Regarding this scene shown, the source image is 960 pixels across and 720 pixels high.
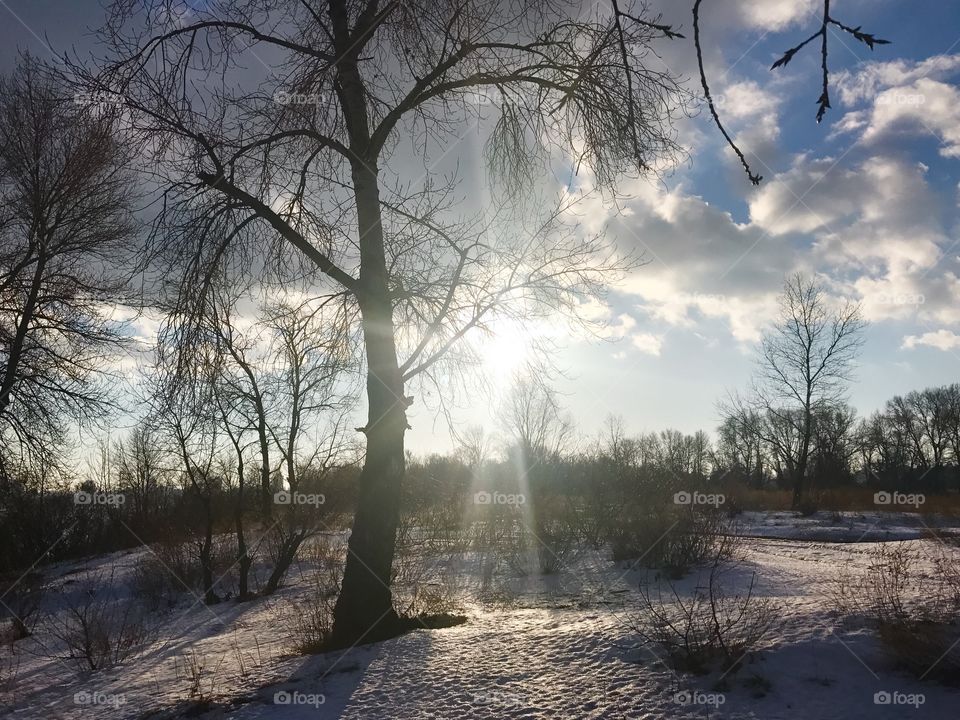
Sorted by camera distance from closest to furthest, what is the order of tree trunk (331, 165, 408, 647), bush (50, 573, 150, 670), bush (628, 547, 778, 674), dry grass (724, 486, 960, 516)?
1. bush (628, 547, 778, 674)
2. tree trunk (331, 165, 408, 647)
3. bush (50, 573, 150, 670)
4. dry grass (724, 486, 960, 516)

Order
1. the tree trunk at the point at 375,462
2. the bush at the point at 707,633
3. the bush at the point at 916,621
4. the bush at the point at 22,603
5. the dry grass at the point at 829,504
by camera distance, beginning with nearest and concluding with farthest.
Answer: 1. the bush at the point at 916,621
2. the bush at the point at 707,633
3. the tree trunk at the point at 375,462
4. the bush at the point at 22,603
5. the dry grass at the point at 829,504

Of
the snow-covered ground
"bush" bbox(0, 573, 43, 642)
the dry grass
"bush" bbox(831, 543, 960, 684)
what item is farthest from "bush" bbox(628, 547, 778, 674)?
the dry grass

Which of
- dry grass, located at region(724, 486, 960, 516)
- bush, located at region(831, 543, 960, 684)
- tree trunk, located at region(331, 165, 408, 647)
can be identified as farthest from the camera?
dry grass, located at region(724, 486, 960, 516)

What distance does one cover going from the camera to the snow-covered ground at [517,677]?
3.84 metres

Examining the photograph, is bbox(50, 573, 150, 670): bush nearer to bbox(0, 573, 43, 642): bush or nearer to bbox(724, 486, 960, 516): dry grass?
bbox(0, 573, 43, 642): bush

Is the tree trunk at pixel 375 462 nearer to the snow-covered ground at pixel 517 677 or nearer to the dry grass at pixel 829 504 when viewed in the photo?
the snow-covered ground at pixel 517 677

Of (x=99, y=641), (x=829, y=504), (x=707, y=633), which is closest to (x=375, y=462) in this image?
(x=707, y=633)

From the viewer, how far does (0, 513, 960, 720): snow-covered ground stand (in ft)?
12.6

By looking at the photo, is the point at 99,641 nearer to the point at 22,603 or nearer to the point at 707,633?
the point at 707,633

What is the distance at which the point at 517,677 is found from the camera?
177 inches

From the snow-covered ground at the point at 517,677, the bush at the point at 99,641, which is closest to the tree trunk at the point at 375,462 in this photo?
the snow-covered ground at the point at 517,677

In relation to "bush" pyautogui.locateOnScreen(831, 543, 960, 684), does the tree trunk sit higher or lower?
higher

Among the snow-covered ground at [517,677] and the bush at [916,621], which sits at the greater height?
the bush at [916,621]

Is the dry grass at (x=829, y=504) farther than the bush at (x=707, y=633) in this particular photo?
Yes
